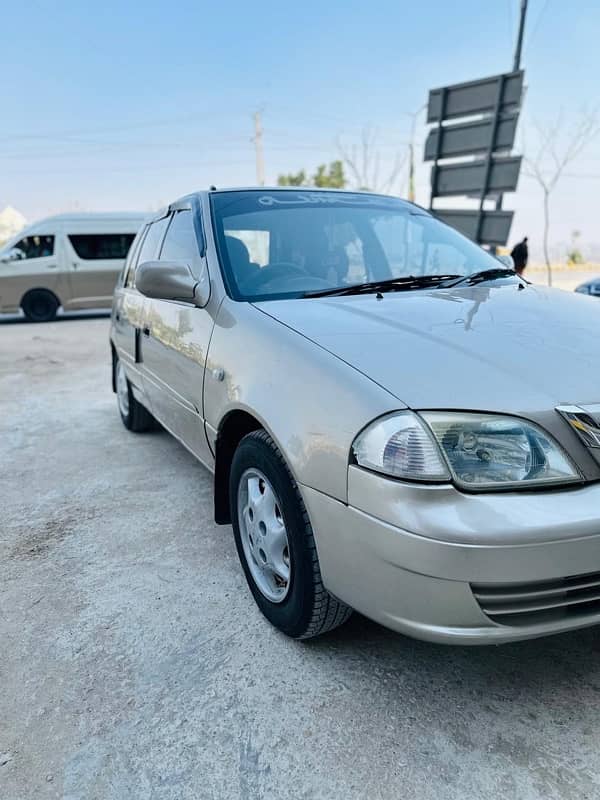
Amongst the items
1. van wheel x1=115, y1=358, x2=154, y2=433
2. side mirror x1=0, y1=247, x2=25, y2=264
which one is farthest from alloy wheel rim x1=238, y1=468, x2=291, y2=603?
side mirror x1=0, y1=247, x2=25, y2=264

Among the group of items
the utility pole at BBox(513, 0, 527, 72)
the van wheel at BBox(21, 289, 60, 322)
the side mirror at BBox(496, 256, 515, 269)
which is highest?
the utility pole at BBox(513, 0, 527, 72)

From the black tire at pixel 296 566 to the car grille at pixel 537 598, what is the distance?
19.6 inches

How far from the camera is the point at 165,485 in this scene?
3551 millimetres

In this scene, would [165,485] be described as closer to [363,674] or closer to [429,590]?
[363,674]

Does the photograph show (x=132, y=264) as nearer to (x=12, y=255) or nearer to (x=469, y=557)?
(x=469, y=557)

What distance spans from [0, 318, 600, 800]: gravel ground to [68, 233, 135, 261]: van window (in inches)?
416

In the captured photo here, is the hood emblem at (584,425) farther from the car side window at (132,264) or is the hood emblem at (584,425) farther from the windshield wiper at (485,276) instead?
the car side window at (132,264)

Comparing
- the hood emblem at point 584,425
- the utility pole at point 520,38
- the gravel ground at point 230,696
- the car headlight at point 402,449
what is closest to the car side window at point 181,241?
the gravel ground at point 230,696

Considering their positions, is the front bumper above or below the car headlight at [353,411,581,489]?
below

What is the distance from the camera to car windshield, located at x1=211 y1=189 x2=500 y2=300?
2.57m

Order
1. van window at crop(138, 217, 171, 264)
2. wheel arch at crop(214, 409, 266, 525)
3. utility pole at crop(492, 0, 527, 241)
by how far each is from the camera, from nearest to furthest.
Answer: wheel arch at crop(214, 409, 266, 525) → van window at crop(138, 217, 171, 264) → utility pole at crop(492, 0, 527, 241)

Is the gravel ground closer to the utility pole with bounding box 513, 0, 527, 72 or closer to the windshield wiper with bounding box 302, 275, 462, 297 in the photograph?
the windshield wiper with bounding box 302, 275, 462, 297

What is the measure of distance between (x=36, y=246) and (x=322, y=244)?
11.0 metres

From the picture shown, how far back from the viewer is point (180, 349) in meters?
2.82
